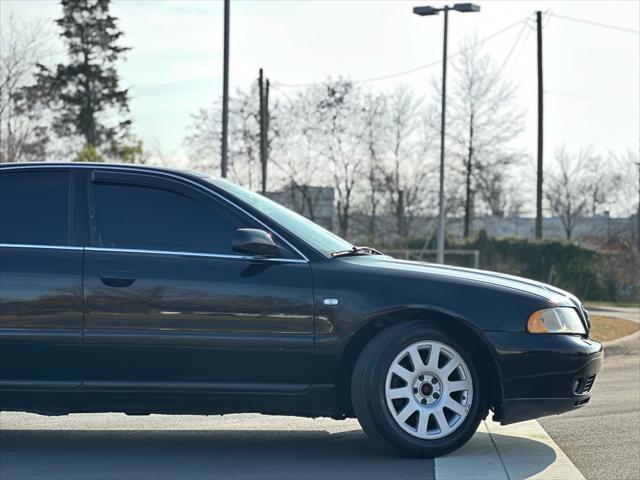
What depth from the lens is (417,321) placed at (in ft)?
20.3

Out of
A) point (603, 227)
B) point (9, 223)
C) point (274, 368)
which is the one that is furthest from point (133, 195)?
point (603, 227)

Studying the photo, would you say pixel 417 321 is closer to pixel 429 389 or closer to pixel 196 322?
pixel 429 389

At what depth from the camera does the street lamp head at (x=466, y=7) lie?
26922mm

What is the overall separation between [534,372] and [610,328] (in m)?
11.6

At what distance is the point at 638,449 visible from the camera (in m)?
6.41

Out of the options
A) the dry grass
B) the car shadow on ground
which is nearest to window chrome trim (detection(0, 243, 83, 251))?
the car shadow on ground

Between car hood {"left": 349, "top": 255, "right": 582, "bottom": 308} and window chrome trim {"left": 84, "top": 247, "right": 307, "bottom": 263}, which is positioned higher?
window chrome trim {"left": 84, "top": 247, "right": 307, "bottom": 263}

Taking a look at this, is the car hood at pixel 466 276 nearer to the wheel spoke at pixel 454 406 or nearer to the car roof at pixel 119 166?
the wheel spoke at pixel 454 406

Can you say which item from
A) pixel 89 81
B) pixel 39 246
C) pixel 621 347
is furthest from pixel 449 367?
pixel 89 81

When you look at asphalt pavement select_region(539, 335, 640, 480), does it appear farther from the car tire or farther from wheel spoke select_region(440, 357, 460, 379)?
wheel spoke select_region(440, 357, 460, 379)

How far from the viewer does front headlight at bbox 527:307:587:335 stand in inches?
242

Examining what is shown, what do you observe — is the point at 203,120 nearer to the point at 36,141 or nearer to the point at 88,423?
the point at 36,141

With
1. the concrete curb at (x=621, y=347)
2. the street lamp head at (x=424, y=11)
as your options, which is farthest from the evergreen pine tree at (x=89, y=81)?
the concrete curb at (x=621, y=347)

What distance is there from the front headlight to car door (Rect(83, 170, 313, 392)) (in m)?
1.28
